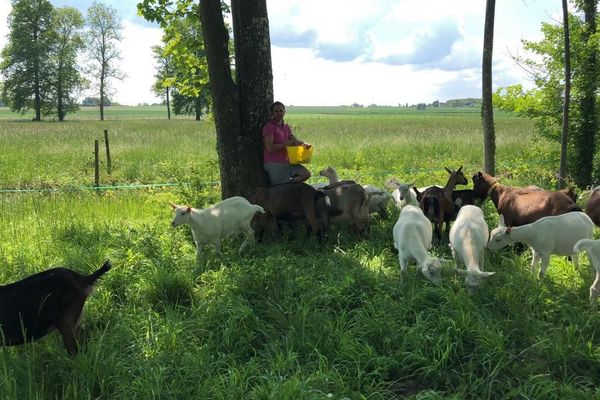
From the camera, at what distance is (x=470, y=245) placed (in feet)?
19.4

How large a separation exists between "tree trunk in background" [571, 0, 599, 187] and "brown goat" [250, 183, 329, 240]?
8366 mm

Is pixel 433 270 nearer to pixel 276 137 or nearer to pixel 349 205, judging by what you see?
pixel 349 205

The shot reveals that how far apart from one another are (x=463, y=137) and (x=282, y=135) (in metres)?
19.8

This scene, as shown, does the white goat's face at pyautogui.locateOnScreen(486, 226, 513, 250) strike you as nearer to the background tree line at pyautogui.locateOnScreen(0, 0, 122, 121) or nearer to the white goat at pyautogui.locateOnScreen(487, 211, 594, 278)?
the white goat at pyautogui.locateOnScreen(487, 211, 594, 278)

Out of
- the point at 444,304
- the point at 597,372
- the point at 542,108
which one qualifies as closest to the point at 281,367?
the point at 444,304

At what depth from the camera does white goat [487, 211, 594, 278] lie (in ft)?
19.7

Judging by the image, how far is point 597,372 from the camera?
4.26 metres

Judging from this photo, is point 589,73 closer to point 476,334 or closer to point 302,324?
point 476,334

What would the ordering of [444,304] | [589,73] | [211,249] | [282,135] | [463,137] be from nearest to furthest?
[444,304] → [211,249] → [282,135] → [589,73] → [463,137]

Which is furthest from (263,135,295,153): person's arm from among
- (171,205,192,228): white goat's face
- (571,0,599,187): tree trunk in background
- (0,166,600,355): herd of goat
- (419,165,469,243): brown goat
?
(571,0,599,187): tree trunk in background

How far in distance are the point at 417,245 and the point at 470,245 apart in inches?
24.2

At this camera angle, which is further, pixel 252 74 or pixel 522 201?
pixel 252 74

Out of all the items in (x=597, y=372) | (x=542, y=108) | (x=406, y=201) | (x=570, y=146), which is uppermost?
(x=542, y=108)

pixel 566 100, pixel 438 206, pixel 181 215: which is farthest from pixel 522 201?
pixel 181 215
